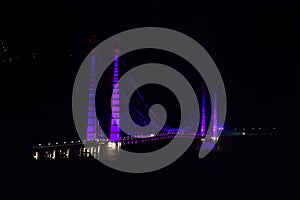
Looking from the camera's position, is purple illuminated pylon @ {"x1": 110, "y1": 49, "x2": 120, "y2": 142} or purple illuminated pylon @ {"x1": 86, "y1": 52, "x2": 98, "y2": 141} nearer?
purple illuminated pylon @ {"x1": 86, "y1": 52, "x2": 98, "y2": 141}

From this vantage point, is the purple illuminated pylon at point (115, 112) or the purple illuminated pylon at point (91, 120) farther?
the purple illuminated pylon at point (115, 112)

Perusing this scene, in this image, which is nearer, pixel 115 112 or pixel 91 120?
pixel 91 120

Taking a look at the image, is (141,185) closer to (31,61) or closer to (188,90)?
(31,61)

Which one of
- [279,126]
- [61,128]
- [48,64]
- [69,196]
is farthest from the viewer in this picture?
[279,126]

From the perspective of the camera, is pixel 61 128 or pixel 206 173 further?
pixel 61 128

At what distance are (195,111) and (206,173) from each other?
39.8 meters

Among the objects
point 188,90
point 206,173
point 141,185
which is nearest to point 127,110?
point 206,173

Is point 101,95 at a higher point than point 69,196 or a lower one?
higher

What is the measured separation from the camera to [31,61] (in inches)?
224

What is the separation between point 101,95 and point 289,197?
1217cm

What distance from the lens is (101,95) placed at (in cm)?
1652

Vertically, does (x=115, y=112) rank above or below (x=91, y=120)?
above

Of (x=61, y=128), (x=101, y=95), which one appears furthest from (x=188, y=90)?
(x=61, y=128)

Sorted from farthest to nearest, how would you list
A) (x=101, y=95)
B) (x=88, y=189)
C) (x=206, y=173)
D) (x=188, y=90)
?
(x=188, y=90), (x=101, y=95), (x=206, y=173), (x=88, y=189)
